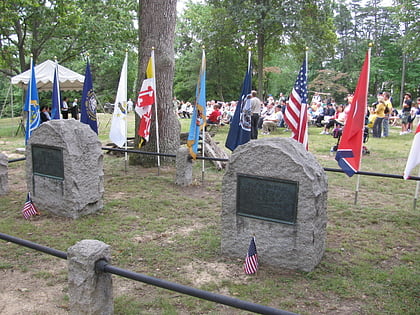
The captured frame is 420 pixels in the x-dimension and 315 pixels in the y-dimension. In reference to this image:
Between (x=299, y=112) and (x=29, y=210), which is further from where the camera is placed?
(x=299, y=112)

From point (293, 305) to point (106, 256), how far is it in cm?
186

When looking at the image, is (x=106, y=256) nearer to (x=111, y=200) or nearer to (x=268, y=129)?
(x=111, y=200)

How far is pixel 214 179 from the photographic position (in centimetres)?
923

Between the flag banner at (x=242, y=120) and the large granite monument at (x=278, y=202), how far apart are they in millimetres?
3009

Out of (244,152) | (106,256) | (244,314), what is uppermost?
(244,152)

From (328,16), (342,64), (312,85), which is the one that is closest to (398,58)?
(342,64)

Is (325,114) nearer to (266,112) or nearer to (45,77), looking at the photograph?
(266,112)

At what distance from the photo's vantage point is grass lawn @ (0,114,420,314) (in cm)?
383

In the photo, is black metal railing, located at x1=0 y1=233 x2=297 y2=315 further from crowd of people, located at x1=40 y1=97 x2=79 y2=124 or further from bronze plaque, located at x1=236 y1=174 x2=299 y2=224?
crowd of people, located at x1=40 y1=97 x2=79 y2=124

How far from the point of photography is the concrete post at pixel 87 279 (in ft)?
10.7

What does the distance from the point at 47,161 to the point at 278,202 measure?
407cm

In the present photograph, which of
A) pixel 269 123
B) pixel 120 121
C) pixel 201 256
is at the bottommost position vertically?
pixel 201 256

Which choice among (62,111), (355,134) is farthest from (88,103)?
(62,111)

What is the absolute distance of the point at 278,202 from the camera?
4.43 meters
